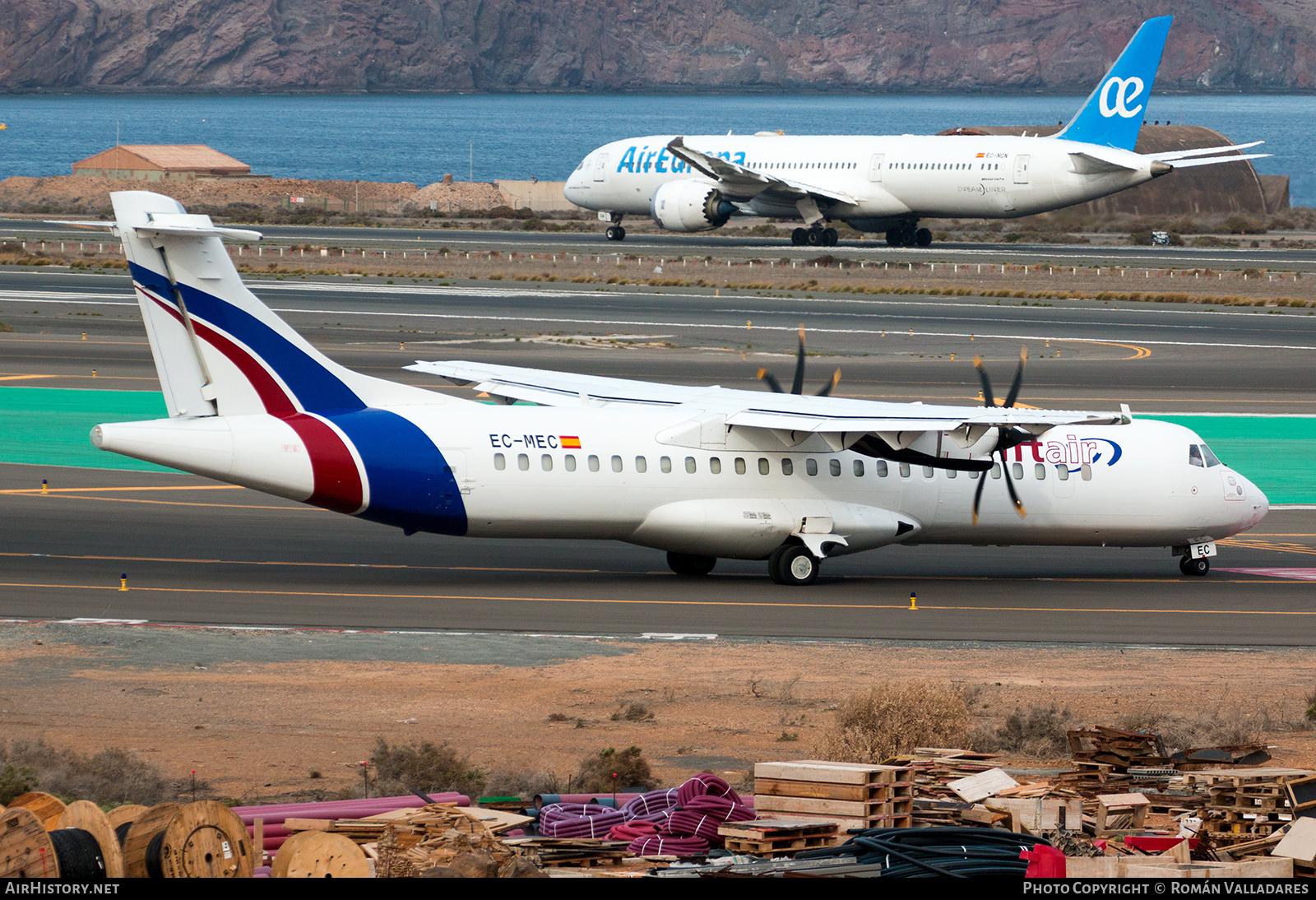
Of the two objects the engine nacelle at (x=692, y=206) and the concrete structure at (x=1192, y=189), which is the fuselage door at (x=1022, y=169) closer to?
the engine nacelle at (x=692, y=206)

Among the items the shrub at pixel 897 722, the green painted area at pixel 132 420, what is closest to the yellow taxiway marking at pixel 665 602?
the shrub at pixel 897 722

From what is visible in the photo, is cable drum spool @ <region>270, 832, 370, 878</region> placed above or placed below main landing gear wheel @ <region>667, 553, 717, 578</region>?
below

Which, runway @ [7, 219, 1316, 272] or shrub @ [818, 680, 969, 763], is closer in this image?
shrub @ [818, 680, 969, 763]

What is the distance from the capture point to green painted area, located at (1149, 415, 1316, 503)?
4038 cm

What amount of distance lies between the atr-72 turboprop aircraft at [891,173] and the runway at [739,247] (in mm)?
2267

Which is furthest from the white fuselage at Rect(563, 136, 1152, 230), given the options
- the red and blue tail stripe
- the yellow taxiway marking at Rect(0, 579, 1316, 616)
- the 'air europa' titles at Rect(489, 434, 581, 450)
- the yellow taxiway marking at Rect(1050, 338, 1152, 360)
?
the red and blue tail stripe

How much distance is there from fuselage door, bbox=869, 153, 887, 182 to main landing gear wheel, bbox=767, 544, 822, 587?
6522 cm

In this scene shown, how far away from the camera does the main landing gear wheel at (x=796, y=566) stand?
29781 mm

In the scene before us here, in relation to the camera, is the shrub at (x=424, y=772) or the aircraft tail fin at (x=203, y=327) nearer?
the shrub at (x=424, y=772)

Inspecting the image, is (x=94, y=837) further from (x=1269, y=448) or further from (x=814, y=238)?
(x=814, y=238)

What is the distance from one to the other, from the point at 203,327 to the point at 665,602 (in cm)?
889

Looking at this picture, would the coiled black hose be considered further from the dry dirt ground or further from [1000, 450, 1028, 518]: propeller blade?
[1000, 450, 1028, 518]: propeller blade

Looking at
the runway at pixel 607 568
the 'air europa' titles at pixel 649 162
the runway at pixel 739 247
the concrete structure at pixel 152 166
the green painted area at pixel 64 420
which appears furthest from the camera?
the concrete structure at pixel 152 166
